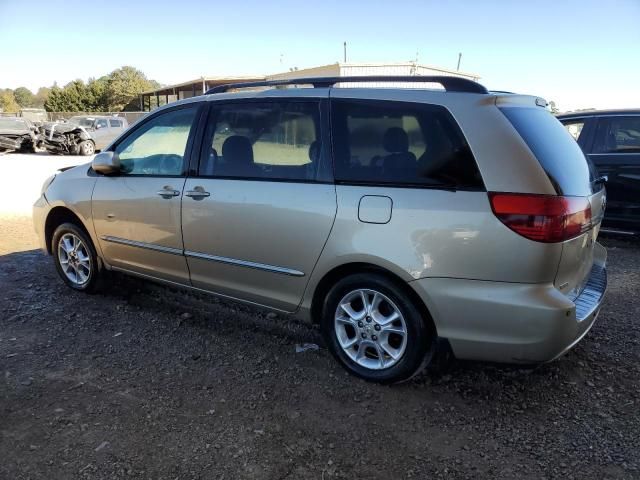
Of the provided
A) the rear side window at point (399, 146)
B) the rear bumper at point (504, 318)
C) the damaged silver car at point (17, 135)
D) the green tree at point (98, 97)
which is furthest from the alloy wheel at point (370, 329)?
the green tree at point (98, 97)

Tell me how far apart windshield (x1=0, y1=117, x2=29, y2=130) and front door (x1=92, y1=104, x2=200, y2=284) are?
821 inches

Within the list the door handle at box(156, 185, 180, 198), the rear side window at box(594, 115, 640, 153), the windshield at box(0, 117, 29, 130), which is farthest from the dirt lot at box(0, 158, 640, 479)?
the windshield at box(0, 117, 29, 130)

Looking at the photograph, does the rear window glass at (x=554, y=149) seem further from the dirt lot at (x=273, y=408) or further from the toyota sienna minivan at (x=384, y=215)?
the dirt lot at (x=273, y=408)

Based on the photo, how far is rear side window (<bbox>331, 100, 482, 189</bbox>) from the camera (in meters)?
2.72

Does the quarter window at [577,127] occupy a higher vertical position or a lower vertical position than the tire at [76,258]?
higher

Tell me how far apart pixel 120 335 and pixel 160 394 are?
100 cm

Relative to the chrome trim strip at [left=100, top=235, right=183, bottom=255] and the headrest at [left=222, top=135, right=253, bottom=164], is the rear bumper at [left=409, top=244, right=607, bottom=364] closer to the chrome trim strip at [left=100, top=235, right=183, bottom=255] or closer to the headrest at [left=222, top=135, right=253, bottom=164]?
the headrest at [left=222, top=135, right=253, bottom=164]

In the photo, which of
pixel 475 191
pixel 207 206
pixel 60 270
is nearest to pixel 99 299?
pixel 60 270

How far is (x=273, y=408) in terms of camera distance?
113 inches

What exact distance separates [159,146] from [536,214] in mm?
2871

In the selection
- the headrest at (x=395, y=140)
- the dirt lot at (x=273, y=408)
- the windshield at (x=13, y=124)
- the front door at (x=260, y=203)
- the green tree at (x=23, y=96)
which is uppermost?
the green tree at (x=23, y=96)

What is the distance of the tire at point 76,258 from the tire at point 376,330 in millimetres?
2432

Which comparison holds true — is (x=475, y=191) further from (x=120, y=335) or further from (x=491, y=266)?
(x=120, y=335)

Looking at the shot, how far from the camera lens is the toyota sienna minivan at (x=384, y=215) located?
2574 millimetres
